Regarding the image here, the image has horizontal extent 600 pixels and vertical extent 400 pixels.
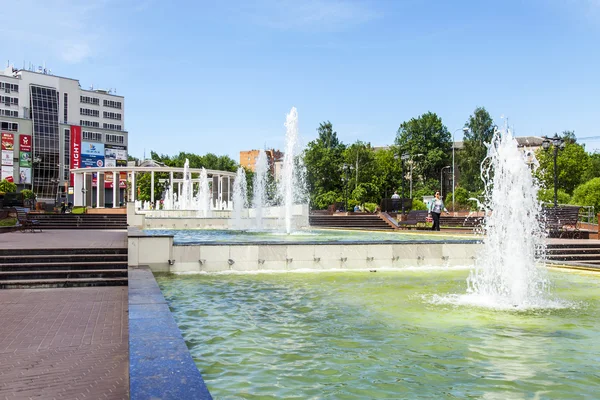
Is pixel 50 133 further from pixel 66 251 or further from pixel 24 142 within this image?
pixel 66 251

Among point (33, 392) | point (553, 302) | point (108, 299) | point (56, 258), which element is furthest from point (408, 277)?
point (33, 392)

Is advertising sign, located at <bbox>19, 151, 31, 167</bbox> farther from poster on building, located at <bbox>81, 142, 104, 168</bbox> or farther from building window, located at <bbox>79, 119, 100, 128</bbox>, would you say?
building window, located at <bbox>79, 119, 100, 128</bbox>

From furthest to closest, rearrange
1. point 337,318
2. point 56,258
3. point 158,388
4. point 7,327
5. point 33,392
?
point 56,258 < point 337,318 < point 7,327 < point 33,392 < point 158,388

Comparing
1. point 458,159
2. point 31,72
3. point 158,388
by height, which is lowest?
point 158,388

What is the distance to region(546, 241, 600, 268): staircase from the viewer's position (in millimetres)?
14555

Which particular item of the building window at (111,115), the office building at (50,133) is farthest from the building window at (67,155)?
the building window at (111,115)

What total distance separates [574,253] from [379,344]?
11.5 metres

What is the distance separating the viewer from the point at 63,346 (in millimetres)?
5867

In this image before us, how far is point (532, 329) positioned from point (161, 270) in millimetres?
7793

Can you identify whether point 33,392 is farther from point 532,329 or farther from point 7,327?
point 532,329

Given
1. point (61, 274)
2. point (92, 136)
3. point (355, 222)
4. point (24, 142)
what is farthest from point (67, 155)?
point (61, 274)

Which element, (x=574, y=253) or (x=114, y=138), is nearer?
(x=574, y=253)

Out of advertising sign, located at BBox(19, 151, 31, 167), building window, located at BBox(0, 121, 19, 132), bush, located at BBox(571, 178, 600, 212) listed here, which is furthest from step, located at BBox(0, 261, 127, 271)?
building window, located at BBox(0, 121, 19, 132)

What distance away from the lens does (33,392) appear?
4363 mm
